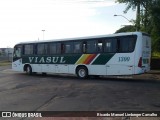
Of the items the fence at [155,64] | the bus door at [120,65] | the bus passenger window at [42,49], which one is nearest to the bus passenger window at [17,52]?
the bus passenger window at [42,49]

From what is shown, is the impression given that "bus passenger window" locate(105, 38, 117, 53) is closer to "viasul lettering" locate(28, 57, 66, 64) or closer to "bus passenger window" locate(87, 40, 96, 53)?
"bus passenger window" locate(87, 40, 96, 53)

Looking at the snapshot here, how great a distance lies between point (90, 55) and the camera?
23.1 m

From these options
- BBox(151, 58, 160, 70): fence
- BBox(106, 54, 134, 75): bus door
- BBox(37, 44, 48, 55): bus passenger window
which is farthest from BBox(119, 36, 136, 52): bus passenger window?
BBox(151, 58, 160, 70): fence

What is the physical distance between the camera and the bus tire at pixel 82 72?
77.4 feet

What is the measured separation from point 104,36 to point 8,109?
41.8ft

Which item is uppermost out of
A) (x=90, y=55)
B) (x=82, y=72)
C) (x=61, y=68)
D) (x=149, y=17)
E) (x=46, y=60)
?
(x=149, y=17)

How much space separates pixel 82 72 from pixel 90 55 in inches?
61.2

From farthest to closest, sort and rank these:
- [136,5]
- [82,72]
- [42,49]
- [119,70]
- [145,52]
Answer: [136,5] < [42,49] < [82,72] < [119,70] < [145,52]

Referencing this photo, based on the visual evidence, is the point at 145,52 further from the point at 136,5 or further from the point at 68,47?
the point at 136,5

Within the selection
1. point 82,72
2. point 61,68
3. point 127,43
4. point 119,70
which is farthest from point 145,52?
point 61,68

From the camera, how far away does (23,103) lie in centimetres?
1205

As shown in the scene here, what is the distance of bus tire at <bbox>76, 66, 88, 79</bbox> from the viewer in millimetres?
23581

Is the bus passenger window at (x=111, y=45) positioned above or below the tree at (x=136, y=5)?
below

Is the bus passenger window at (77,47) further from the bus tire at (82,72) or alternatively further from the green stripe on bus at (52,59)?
the bus tire at (82,72)
